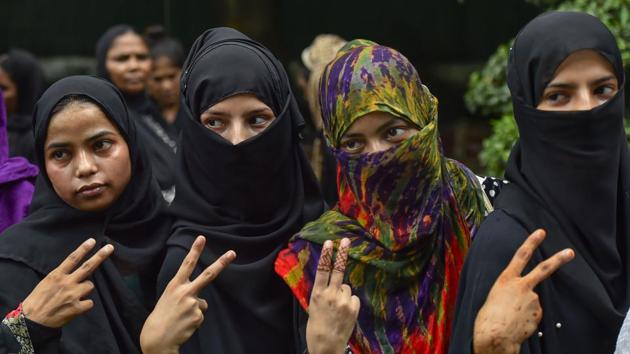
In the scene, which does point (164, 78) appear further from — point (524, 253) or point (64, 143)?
point (524, 253)

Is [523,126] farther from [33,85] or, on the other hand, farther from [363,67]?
[33,85]

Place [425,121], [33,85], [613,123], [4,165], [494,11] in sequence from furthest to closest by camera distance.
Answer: [494,11] < [33,85] < [4,165] < [425,121] < [613,123]

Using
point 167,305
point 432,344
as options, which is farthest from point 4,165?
point 432,344

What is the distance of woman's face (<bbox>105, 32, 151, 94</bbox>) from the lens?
7918mm

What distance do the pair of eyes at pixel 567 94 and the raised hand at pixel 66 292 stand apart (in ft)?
4.23

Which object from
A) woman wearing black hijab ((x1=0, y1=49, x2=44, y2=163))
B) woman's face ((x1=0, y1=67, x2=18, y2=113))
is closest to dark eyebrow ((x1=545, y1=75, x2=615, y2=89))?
woman wearing black hijab ((x1=0, y1=49, x2=44, y2=163))

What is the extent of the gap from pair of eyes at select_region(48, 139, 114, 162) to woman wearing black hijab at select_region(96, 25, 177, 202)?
3.10 metres

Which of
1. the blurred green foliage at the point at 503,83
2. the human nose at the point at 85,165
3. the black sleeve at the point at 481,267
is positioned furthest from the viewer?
the blurred green foliage at the point at 503,83

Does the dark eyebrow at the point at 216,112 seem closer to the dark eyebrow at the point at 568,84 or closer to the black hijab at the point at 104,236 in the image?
the black hijab at the point at 104,236

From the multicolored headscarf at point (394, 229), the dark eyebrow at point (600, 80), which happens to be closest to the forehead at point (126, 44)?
the multicolored headscarf at point (394, 229)

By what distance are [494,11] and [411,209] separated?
699 cm

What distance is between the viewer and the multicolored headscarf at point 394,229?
3705 millimetres

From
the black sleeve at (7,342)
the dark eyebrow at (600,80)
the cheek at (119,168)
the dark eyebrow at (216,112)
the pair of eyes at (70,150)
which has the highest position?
the dark eyebrow at (600,80)

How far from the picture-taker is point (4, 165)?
4.84m
